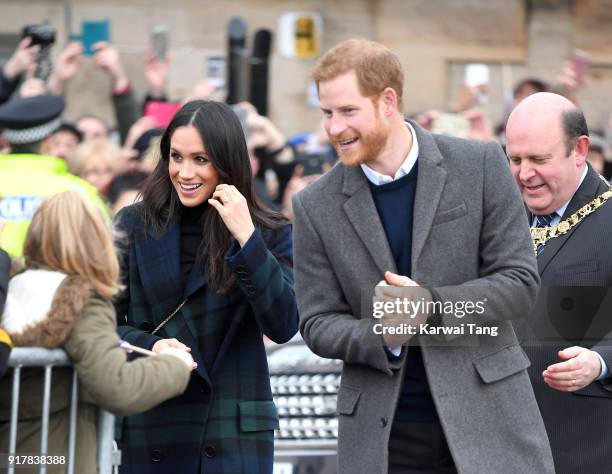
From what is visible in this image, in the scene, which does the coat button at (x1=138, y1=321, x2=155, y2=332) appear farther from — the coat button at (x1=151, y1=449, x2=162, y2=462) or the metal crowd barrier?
the metal crowd barrier

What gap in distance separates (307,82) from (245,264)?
10425 mm

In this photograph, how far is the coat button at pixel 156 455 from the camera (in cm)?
590

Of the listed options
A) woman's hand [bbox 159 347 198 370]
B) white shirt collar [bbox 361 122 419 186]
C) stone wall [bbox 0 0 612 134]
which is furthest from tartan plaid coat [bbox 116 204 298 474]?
stone wall [bbox 0 0 612 134]

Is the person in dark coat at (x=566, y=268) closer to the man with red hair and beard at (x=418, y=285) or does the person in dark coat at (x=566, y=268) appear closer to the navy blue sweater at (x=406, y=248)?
the man with red hair and beard at (x=418, y=285)

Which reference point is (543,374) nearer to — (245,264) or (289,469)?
(245,264)

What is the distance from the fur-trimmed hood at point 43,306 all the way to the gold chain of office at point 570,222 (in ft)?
6.34

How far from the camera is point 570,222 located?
20.4ft

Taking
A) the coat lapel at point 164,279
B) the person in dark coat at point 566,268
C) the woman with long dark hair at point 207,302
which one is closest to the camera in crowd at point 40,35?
the woman with long dark hair at point 207,302

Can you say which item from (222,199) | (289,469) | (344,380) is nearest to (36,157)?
(289,469)

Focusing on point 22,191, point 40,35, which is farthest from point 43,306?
point 40,35

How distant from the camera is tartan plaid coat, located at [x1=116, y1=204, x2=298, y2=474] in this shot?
5863 millimetres

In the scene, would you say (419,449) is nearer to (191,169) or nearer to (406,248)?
(406,248)

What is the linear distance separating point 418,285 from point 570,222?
48.4 inches

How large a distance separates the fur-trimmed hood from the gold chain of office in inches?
76.1
